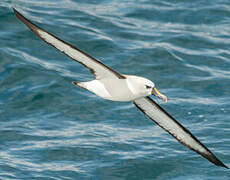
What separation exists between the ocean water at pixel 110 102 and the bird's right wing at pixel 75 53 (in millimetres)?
2639

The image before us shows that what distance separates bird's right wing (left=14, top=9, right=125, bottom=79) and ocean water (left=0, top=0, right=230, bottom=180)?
104 inches

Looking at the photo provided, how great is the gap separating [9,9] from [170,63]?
19.4ft

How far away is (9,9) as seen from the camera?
18859mm

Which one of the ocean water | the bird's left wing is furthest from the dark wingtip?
the ocean water

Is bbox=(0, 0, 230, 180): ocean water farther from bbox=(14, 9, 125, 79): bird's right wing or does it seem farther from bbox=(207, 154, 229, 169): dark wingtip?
bbox=(14, 9, 125, 79): bird's right wing

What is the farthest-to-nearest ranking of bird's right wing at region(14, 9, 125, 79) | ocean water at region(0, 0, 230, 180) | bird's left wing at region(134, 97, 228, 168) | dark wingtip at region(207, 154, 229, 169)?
ocean water at region(0, 0, 230, 180) → bird's left wing at region(134, 97, 228, 168) → dark wingtip at region(207, 154, 229, 169) → bird's right wing at region(14, 9, 125, 79)

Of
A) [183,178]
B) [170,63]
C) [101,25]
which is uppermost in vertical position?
[101,25]

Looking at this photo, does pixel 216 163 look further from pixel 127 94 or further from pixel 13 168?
pixel 13 168

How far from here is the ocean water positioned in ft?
39.5

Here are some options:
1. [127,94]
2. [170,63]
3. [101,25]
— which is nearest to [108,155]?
[127,94]

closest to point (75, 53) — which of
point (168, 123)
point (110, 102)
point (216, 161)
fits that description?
point (168, 123)

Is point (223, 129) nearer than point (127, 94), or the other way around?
point (127, 94)

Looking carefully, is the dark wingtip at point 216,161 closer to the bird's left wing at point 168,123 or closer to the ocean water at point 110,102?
the bird's left wing at point 168,123

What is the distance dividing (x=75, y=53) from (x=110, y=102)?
17.1 feet
